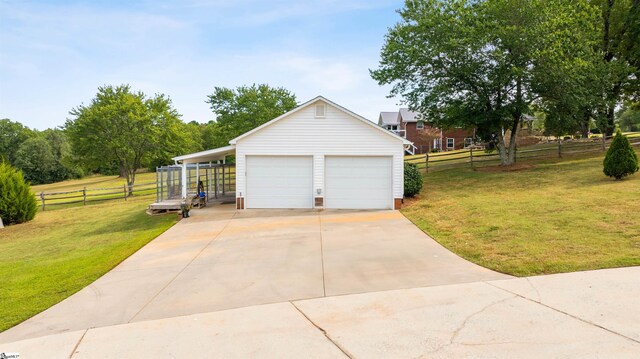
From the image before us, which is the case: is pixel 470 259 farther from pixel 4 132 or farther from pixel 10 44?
pixel 4 132

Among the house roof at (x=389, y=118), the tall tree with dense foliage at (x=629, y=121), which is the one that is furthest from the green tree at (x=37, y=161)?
the tall tree with dense foliage at (x=629, y=121)

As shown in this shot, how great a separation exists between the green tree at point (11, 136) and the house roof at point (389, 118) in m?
62.7

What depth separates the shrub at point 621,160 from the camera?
608 inches

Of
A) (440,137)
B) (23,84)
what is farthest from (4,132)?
(440,137)

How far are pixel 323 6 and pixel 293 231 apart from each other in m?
9.09

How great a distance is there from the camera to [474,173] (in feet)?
75.2

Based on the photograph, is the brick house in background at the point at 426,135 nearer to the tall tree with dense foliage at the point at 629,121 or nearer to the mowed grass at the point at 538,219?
the mowed grass at the point at 538,219

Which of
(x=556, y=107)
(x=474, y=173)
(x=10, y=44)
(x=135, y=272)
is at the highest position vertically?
(x=10, y=44)

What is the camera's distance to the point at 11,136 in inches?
2776

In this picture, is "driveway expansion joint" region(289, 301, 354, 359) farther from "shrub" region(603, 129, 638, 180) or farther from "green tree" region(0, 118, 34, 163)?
"green tree" region(0, 118, 34, 163)

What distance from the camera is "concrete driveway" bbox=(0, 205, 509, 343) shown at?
6039 millimetres

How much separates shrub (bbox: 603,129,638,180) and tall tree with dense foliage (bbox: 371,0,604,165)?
5.97 metres

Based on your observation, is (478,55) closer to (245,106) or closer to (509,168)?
(509,168)

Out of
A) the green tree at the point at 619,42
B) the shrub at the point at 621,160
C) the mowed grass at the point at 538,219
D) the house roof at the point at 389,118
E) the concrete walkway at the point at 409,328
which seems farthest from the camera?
the house roof at the point at 389,118
